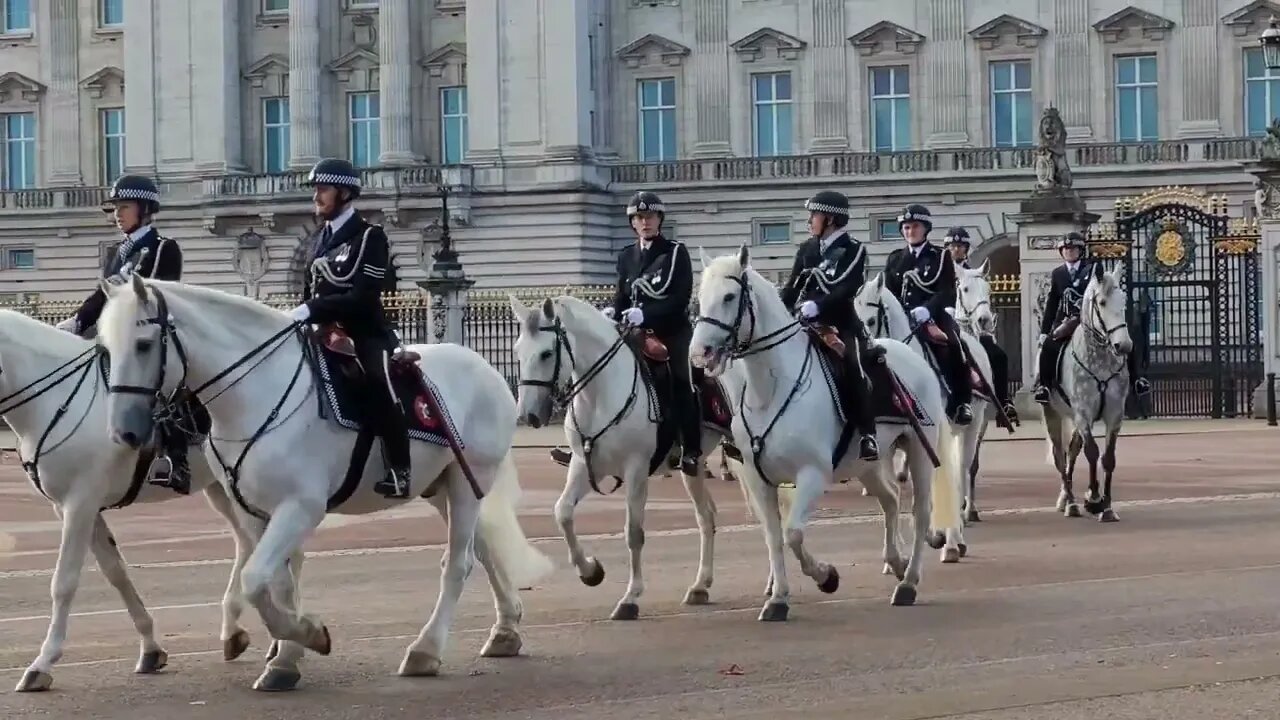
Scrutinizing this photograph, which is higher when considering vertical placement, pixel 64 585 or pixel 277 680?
pixel 64 585

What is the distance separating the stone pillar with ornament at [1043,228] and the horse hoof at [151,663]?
26.1 meters

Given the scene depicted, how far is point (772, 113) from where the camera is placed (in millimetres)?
61656

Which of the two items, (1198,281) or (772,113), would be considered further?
(772,113)

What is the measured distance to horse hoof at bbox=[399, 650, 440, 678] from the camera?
444 inches

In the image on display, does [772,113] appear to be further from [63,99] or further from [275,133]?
[63,99]

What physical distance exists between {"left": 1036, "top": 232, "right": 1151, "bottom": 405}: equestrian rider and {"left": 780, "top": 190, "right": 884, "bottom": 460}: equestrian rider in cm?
661

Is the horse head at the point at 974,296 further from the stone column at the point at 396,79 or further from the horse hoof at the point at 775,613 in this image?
the stone column at the point at 396,79

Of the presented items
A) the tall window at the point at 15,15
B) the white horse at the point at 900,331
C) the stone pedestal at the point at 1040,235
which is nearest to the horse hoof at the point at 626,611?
the white horse at the point at 900,331

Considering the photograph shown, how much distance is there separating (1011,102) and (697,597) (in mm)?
46734

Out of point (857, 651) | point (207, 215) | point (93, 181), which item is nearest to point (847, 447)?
point (857, 651)

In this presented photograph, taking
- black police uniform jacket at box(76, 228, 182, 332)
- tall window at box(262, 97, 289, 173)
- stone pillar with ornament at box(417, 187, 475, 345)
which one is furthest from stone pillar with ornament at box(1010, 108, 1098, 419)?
tall window at box(262, 97, 289, 173)

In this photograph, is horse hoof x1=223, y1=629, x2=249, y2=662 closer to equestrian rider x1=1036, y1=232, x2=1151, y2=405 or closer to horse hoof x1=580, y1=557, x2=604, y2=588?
horse hoof x1=580, y1=557, x2=604, y2=588

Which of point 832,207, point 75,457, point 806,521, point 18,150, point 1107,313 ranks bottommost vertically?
point 806,521

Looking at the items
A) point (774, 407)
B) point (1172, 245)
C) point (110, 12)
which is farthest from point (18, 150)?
point (774, 407)
